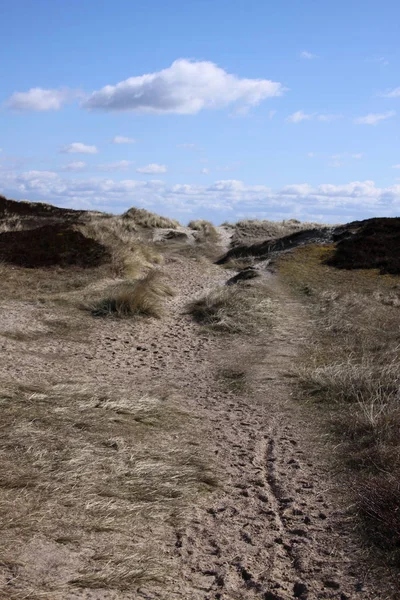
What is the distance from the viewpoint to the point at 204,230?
107ft

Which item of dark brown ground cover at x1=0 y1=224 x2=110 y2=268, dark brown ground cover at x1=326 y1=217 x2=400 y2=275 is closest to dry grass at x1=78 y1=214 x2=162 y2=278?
dark brown ground cover at x1=0 y1=224 x2=110 y2=268

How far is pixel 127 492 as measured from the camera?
15.9 feet

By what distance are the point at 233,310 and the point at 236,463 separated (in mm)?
7134

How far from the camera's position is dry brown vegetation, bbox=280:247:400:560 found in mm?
4754

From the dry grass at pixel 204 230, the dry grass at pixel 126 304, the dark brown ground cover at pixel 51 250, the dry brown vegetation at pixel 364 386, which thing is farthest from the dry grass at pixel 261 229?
the dry grass at pixel 126 304

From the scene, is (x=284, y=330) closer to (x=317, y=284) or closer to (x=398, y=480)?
(x=317, y=284)

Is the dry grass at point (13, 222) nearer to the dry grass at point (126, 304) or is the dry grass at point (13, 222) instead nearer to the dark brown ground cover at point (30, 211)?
the dark brown ground cover at point (30, 211)

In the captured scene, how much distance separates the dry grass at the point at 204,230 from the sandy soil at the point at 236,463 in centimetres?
1799

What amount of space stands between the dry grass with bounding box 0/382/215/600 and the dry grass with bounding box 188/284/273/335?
187 inches

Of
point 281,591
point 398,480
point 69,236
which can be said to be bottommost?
point 281,591

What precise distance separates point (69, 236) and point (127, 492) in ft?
51.4

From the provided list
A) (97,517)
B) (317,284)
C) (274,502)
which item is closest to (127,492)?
(97,517)

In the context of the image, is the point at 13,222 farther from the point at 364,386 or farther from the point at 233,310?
the point at 364,386

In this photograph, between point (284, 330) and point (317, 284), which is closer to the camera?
point (284, 330)
